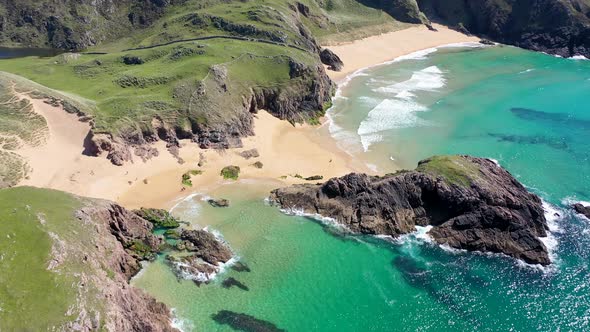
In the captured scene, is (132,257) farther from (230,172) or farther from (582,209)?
(582,209)

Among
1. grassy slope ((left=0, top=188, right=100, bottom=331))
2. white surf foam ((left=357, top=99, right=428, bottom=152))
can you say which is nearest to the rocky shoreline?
grassy slope ((left=0, top=188, right=100, bottom=331))

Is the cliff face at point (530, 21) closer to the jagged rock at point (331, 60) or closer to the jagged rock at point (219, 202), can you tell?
the jagged rock at point (331, 60)

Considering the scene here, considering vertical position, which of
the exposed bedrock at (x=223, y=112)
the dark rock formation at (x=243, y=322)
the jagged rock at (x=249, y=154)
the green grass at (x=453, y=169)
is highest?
the green grass at (x=453, y=169)

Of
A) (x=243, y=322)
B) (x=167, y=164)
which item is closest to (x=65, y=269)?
(x=243, y=322)

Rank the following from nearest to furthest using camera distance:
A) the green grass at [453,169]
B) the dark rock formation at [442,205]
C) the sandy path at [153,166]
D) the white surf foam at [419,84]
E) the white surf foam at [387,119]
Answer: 1. the dark rock formation at [442,205]
2. the green grass at [453,169]
3. the sandy path at [153,166]
4. the white surf foam at [387,119]
5. the white surf foam at [419,84]

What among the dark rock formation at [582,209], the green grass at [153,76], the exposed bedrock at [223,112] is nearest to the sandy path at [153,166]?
the exposed bedrock at [223,112]

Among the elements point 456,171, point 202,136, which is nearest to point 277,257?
point 456,171

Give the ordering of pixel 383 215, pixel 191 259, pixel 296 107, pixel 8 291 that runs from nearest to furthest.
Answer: pixel 8 291 < pixel 191 259 < pixel 383 215 < pixel 296 107

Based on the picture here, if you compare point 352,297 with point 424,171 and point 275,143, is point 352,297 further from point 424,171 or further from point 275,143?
point 275,143
